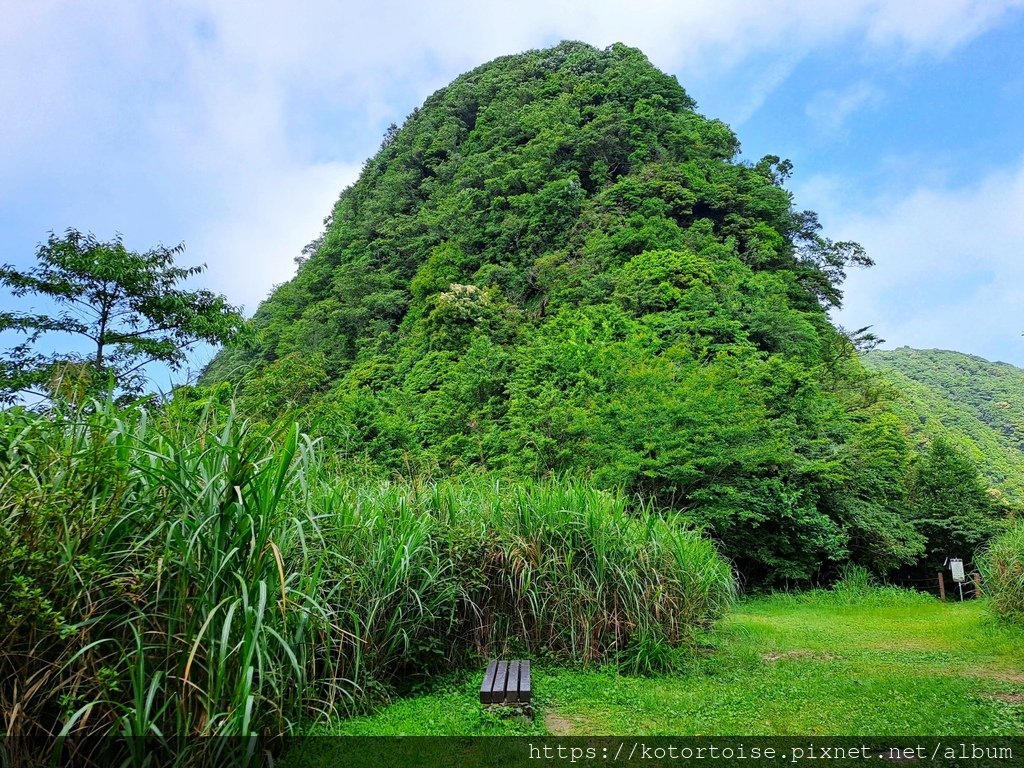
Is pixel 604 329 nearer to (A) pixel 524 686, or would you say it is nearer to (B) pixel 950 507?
(B) pixel 950 507

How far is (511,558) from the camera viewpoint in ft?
16.6

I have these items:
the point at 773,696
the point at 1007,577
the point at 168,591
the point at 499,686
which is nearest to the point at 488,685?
the point at 499,686

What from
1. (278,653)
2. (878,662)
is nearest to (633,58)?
(878,662)

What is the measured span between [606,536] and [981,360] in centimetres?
5430

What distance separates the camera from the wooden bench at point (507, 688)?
12.1ft

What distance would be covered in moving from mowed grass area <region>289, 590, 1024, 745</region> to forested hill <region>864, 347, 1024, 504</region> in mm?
20658

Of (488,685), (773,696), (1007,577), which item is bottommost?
(773,696)

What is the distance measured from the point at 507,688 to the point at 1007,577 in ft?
24.7

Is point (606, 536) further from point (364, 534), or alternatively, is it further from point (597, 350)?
point (597, 350)

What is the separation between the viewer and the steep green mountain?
527 inches

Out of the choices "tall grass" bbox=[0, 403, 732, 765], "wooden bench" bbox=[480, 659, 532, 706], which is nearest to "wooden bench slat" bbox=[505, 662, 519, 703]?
"wooden bench" bbox=[480, 659, 532, 706]

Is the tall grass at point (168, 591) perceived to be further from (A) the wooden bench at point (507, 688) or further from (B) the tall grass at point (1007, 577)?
(B) the tall grass at point (1007, 577)

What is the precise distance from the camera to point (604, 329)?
1719 cm

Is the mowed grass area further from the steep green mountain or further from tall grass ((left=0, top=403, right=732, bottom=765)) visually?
the steep green mountain
